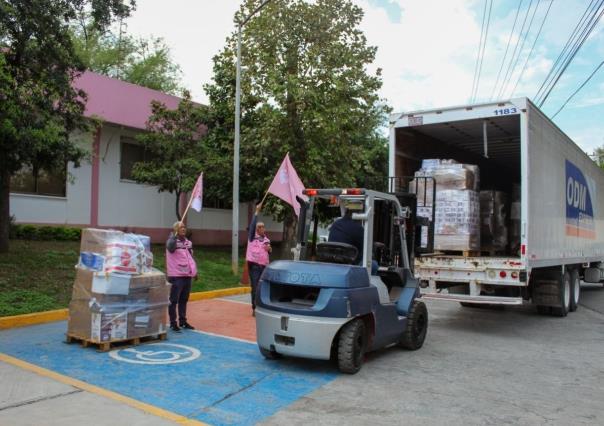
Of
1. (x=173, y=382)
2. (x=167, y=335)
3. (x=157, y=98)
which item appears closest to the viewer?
(x=173, y=382)

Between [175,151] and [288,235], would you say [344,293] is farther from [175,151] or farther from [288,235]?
[288,235]

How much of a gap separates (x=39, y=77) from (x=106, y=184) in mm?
7787

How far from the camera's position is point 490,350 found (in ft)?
27.4

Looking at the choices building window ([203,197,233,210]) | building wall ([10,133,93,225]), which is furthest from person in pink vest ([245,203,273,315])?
building window ([203,197,233,210])

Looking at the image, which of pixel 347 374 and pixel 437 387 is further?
pixel 347 374

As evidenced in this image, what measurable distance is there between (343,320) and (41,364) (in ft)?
11.8

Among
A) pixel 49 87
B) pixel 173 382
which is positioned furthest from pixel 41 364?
pixel 49 87

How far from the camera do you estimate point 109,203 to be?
18984 mm

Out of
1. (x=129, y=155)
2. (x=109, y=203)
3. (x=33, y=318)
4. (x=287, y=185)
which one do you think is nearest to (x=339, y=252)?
(x=287, y=185)

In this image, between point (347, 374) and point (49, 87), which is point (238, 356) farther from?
point (49, 87)

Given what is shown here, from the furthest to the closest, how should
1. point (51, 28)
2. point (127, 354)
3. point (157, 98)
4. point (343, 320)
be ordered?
point (157, 98), point (51, 28), point (127, 354), point (343, 320)

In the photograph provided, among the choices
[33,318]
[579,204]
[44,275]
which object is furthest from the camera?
[579,204]

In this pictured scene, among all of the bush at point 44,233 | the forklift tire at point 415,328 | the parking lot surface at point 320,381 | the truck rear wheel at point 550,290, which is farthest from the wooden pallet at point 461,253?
the bush at point 44,233

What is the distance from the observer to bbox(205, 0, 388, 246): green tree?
17.3 m
